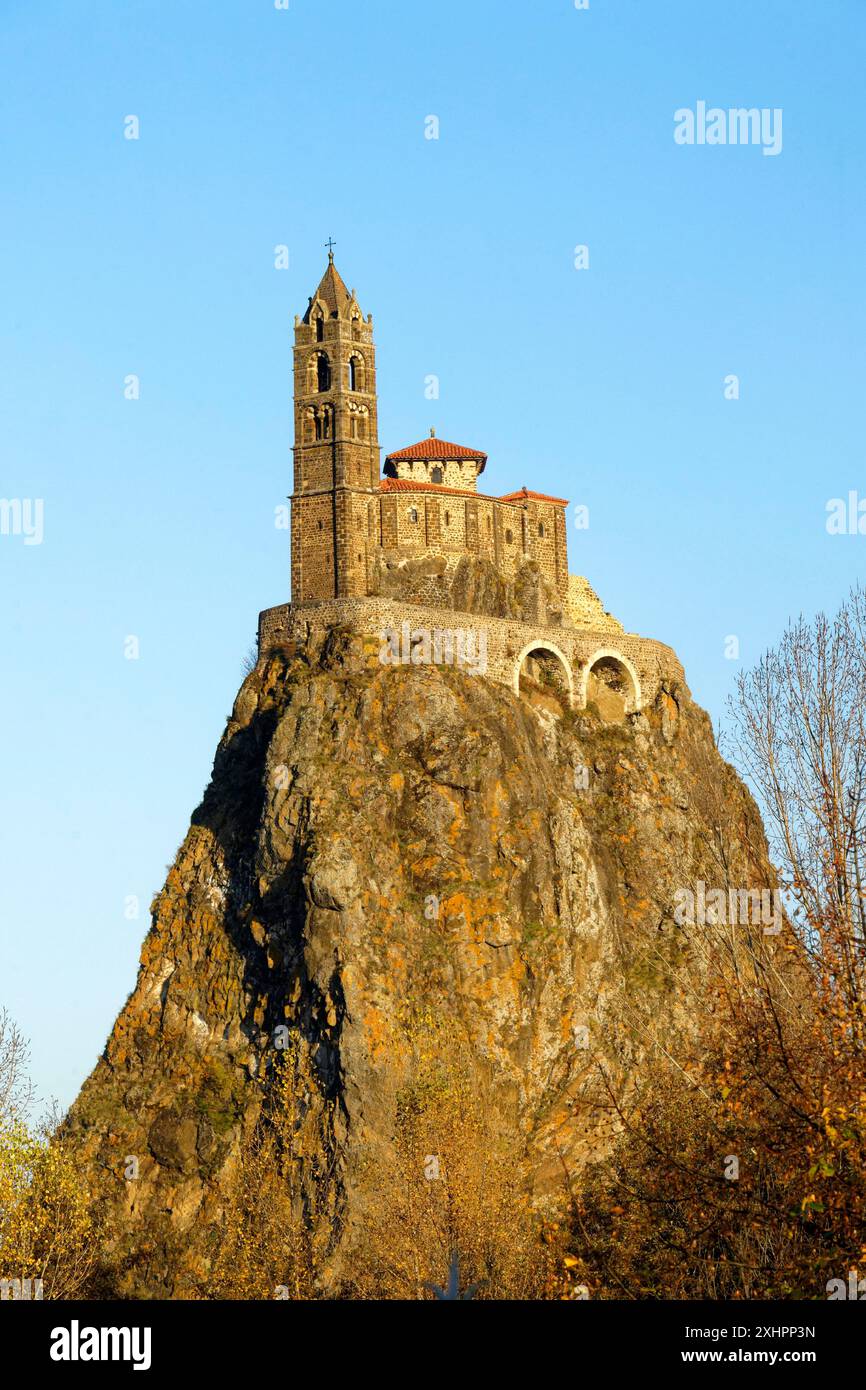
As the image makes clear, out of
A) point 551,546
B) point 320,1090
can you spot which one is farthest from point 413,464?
point 320,1090

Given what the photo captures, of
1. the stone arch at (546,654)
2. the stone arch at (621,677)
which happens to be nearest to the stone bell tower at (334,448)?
the stone arch at (546,654)

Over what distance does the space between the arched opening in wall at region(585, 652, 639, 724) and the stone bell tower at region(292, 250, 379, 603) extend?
45.6 feet

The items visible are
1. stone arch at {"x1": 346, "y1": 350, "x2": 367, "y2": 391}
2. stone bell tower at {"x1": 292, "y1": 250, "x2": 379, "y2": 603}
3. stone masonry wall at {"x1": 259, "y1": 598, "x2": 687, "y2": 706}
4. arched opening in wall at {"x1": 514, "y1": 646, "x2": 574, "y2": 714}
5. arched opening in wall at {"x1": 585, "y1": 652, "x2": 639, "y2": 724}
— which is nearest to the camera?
stone masonry wall at {"x1": 259, "y1": 598, "x2": 687, "y2": 706}

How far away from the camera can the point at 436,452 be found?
10875 cm

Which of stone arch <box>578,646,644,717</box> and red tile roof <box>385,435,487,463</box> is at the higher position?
red tile roof <box>385,435,487,463</box>

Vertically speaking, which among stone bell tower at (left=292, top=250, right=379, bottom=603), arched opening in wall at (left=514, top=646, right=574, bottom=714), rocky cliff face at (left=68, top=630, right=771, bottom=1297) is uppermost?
stone bell tower at (left=292, top=250, right=379, bottom=603)

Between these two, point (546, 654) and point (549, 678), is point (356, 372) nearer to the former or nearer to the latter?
point (546, 654)

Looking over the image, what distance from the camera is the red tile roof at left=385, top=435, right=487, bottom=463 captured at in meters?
108

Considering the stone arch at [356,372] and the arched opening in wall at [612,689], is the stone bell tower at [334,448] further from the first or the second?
the arched opening in wall at [612,689]

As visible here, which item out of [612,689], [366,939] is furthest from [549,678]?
[366,939]

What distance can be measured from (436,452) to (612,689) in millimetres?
16378

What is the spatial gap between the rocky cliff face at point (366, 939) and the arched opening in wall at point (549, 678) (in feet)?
3.92

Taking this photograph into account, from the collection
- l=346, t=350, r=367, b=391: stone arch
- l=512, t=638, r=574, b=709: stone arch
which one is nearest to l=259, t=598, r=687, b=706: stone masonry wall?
l=512, t=638, r=574, b=709: stone arch

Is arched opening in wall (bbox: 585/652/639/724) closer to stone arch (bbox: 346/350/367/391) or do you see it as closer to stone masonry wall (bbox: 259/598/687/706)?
stone masonry wall (bbox: 259/598/687/706)
